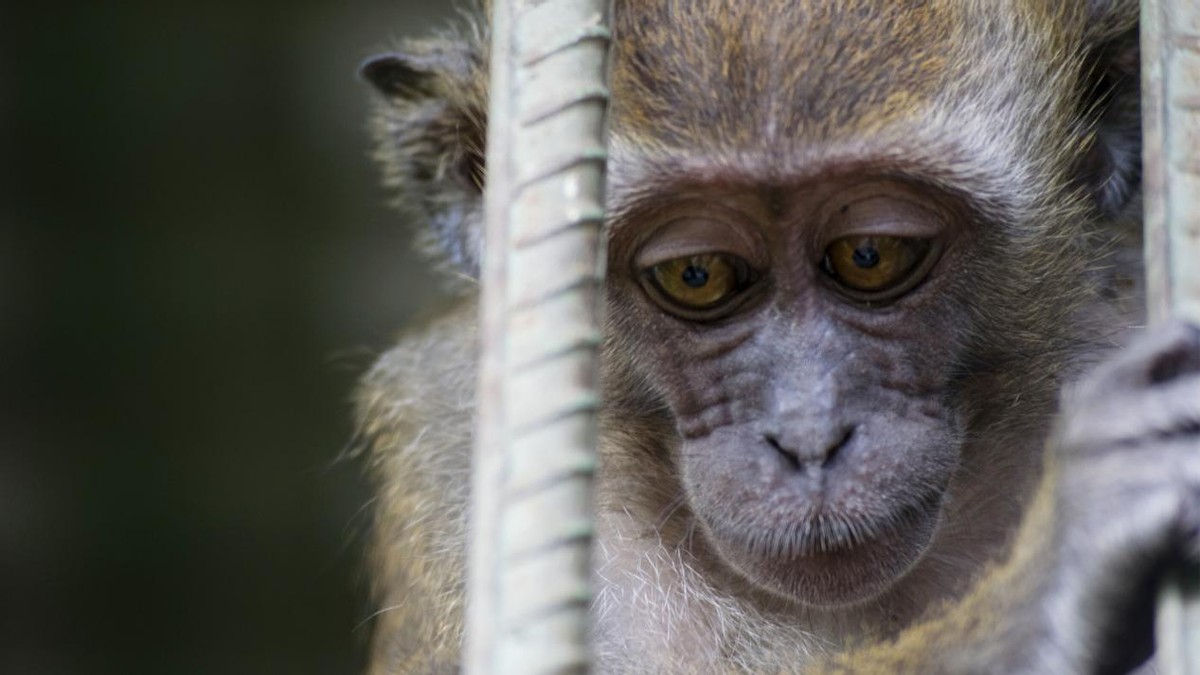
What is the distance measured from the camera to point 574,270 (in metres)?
2.07

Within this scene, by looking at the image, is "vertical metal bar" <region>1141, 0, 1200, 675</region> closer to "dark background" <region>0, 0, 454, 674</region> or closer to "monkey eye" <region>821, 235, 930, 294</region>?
"monkey eye" <region>821, 235, 930, 294</region>

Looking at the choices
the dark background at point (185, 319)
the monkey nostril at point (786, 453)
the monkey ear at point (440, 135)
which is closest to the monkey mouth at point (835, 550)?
the monkey nostril at point (786, 453)

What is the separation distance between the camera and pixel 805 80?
3.15m

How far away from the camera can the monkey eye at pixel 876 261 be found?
3.22m

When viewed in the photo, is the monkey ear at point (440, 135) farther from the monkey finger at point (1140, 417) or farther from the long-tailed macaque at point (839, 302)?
the monkey finger at point (1140, 417)

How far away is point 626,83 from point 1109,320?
122 cm

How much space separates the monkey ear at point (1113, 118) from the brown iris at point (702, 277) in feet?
2.85

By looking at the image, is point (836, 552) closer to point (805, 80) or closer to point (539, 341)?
point (805, 80)

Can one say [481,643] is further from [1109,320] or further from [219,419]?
[219,419]

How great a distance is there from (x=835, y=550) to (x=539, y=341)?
1.19 metres

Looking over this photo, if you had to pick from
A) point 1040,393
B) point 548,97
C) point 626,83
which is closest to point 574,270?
point 548,97

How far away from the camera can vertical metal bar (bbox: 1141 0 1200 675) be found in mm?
1995

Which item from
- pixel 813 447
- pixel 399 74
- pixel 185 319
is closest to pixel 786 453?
pixel 813 447

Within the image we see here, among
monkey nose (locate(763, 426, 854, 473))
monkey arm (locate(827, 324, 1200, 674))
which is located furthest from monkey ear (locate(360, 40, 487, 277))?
monkey arm (locate(827, 324, 1200, 674))
